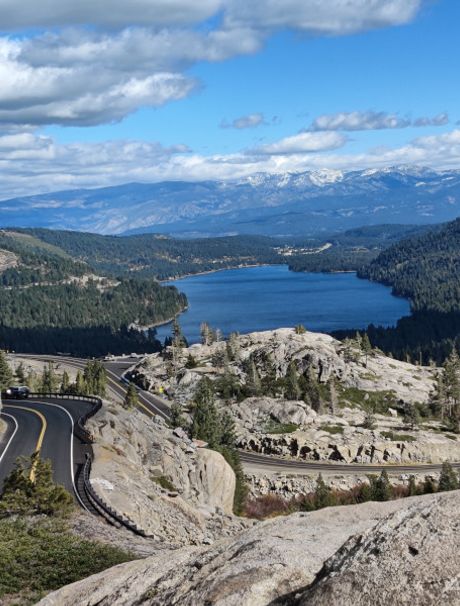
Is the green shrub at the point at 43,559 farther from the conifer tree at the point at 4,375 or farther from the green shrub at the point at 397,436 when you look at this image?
the green shrub at the point at 397,436

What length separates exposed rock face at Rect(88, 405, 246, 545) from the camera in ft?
127

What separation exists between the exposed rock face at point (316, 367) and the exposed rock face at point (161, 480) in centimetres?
5612

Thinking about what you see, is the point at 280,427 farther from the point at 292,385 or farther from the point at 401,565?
the point at 401,565

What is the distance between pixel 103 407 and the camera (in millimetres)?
62938

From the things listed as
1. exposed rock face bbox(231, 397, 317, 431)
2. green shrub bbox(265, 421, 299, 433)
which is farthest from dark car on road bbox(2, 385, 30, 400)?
green shrub bbox(265, 421, 299, 433)

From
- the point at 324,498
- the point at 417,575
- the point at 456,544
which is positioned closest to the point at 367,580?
the point at 417,575

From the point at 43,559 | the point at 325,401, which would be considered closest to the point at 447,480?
the point at 325,401

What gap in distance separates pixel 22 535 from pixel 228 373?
91.0 m

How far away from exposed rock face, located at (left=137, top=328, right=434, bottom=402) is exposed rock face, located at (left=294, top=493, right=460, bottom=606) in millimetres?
108652

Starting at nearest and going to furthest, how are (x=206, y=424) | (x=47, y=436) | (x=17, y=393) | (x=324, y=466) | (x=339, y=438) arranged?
(x=47, y=436)
(x=17, y=393)
(x=206, y=424)
(x=324, y=466)
(x=339, y=438)

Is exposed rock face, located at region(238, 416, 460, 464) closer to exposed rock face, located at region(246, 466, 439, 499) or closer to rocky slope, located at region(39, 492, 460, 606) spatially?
exposed rock face, located at region(246, 466, 439, 499)

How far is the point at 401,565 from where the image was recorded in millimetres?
11430

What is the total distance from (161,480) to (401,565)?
139 feet

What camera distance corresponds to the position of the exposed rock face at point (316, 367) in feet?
399
